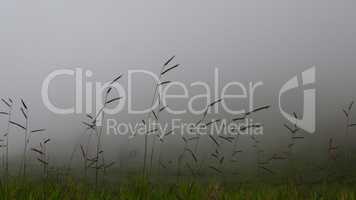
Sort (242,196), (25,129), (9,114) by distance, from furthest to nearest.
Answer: (9,114) → (25,129) → (242,196)

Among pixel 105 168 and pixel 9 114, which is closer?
pixel 105 168

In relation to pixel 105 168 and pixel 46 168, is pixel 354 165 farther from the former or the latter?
pixel 46 168

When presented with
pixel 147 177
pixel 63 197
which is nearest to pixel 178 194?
pixel 147 177

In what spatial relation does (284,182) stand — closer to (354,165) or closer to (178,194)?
(178,194)

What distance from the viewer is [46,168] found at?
5.39 meters

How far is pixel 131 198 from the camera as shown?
414 cm

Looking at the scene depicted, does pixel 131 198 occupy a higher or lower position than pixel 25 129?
lower

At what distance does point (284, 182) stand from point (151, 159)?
129 centimetres

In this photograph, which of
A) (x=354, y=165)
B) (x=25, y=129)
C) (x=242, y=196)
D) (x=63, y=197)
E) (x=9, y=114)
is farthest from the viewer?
(x=354, y=165)

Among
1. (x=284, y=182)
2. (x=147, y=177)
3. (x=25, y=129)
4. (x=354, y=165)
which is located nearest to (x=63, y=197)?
(x=147, y=177)

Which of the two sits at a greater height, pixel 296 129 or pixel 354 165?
pixel 296 129

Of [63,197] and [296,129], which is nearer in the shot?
[63,197]

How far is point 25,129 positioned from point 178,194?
85.1 inches

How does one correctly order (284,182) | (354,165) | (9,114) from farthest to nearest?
1. (354,165)
2. (9,114)
3. (284,182)
